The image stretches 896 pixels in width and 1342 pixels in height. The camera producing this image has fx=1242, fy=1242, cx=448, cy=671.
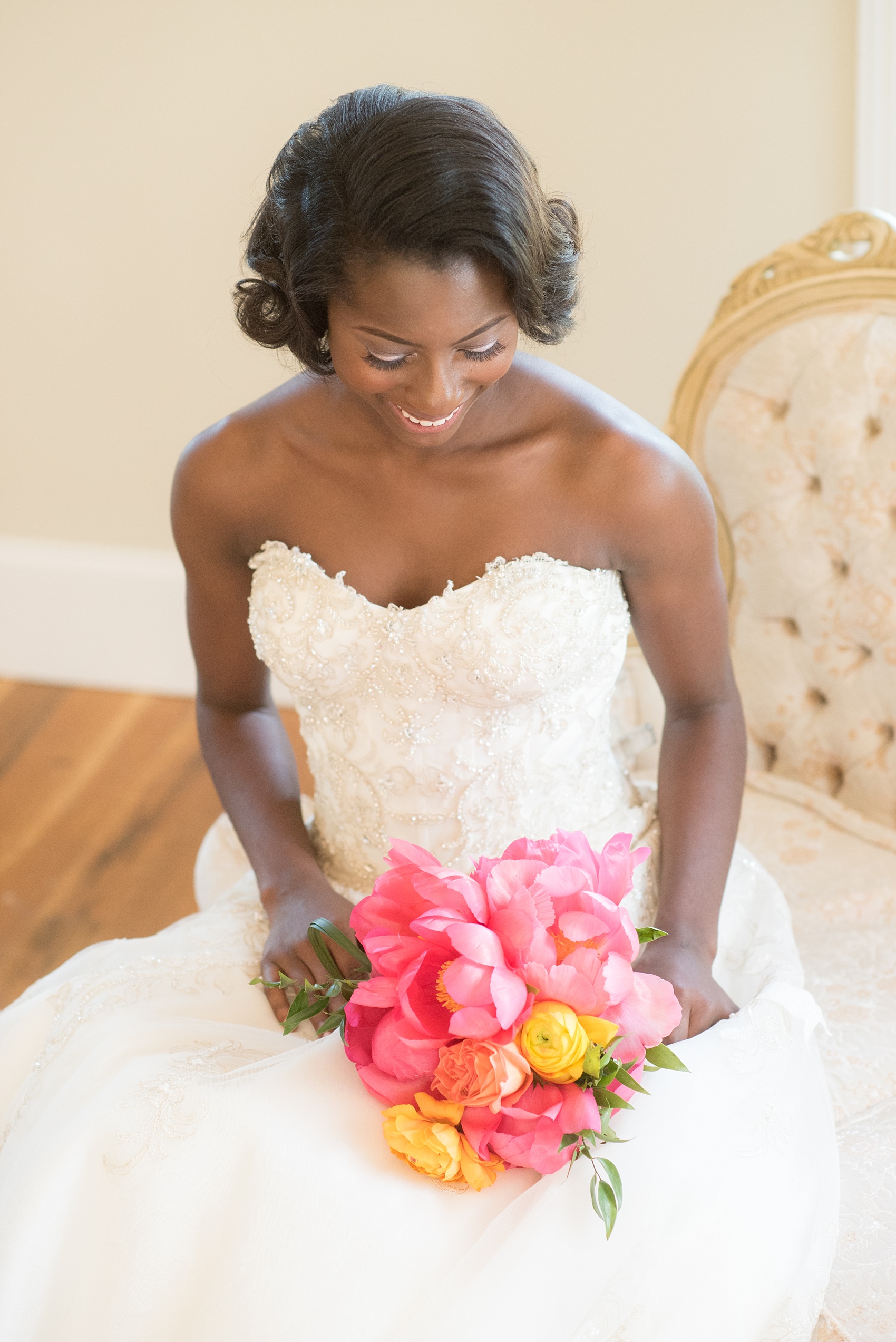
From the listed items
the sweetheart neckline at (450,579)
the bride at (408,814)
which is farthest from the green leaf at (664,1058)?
the sweetheart neckline at (450,579)

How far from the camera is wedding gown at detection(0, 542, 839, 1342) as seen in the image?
1.09 meters

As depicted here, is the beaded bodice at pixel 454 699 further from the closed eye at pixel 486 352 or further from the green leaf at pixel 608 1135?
the green leaf at pixel 608 1135

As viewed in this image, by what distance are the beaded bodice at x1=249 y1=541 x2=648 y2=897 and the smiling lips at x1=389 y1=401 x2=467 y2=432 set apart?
24 centimetres

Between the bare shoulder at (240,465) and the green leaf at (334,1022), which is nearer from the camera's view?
the green leaf at (334,1022)

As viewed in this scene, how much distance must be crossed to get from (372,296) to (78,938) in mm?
2063

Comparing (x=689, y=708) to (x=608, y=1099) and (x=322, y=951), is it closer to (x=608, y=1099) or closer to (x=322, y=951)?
(x=322, y=951)

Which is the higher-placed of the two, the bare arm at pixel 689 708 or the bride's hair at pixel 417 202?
the bride's hair at pixel 417 202

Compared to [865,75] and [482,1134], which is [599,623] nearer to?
[482,1134]

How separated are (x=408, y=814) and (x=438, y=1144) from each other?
0.60 m

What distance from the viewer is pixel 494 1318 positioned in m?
1.07

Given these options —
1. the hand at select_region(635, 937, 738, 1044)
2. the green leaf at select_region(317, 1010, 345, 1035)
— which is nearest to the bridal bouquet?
the green leaf at select_region(317, 1010, 345, 1035)

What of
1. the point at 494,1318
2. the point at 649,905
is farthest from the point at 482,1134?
the point at 649,905

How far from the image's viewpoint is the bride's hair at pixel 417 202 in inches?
46.0

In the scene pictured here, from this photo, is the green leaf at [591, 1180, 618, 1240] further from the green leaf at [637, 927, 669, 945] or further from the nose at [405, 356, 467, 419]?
the nose at [405, 356, 467, 419]
